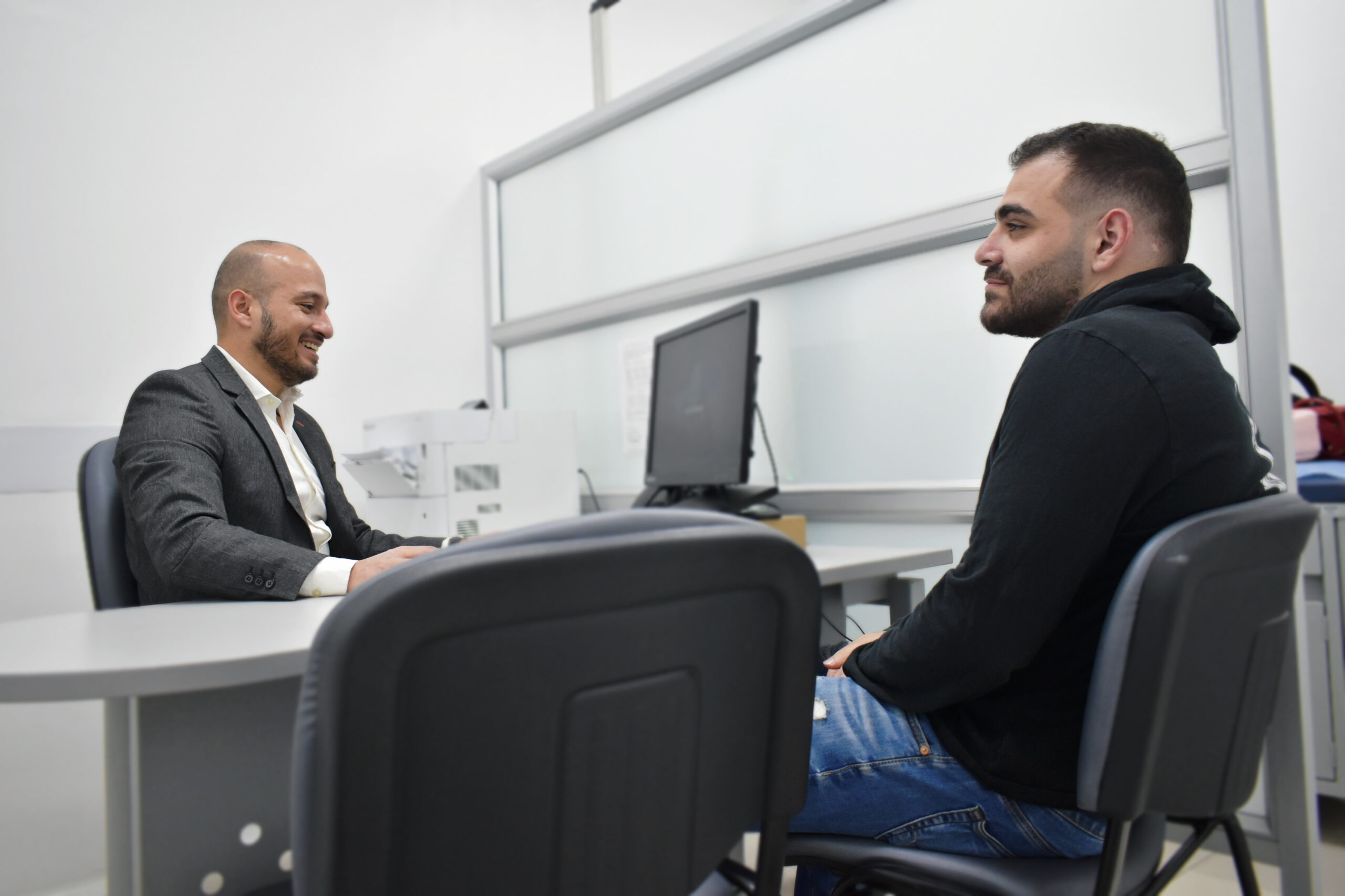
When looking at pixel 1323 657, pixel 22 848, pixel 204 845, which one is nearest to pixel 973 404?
pixel 1323 657

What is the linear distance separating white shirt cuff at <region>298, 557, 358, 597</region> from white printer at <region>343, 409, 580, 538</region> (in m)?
0.94

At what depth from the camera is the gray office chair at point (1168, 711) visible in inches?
31.3

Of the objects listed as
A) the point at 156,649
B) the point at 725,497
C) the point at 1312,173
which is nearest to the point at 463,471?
the point at 725,497

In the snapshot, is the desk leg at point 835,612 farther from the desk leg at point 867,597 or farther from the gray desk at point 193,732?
the gray desk at point 193,732

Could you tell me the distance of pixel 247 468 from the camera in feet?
4.88

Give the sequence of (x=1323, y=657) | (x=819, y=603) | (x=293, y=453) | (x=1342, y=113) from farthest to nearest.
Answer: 1. (x=1342, y=113)
2. (x=1323, y=657)
3. (x=293, y=453)
4. (x=819, y=603)

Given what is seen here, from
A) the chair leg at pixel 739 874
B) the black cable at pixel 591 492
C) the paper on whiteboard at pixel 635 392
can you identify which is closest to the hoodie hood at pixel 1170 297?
the chair leg at pixel 739 874

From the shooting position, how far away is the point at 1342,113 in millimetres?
2697

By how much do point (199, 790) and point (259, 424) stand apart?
28.6 inches

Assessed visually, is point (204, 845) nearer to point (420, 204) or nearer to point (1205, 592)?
point (1205, 592)

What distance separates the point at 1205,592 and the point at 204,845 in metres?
1.13

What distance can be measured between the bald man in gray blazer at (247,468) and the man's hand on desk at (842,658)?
0.59 feet

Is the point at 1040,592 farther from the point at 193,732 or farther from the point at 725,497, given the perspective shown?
the point at 725,497

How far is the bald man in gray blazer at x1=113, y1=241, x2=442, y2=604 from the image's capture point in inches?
48.8
